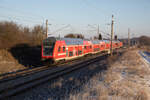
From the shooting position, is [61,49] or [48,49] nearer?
[48,49]

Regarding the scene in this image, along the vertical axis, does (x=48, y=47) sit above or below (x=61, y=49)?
above

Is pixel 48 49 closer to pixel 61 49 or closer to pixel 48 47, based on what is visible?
pixel 48 47

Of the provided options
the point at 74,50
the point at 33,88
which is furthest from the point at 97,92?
the point at 74,50

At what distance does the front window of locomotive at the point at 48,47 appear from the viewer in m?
16.8

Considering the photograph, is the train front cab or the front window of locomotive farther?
the front window of locomotive

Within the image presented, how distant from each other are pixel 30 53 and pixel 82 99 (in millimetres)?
25078

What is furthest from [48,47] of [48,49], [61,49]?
[61,49]

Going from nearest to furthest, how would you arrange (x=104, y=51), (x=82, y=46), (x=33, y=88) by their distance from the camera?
(x=33, y=88), (x=82, y=46), (x=104, y=51)

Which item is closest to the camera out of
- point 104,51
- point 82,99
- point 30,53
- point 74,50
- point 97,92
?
point 82,99

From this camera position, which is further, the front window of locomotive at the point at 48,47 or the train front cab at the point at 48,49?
the front window of locomotive at the point at 48,47

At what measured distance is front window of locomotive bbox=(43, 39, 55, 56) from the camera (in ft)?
55.2

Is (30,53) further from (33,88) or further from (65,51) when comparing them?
(33,88)

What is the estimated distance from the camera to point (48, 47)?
17.1 meters

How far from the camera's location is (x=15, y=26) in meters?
28.6
